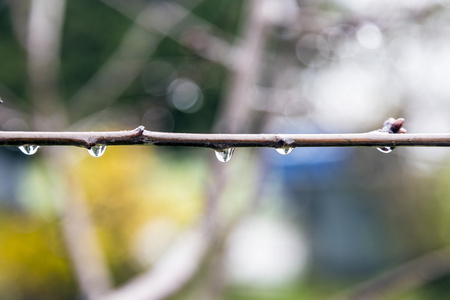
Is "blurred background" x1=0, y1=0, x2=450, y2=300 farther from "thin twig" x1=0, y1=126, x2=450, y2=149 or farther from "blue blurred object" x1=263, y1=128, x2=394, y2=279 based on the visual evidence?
"thin twig" x1=0, y1=126, x2=450, y2=149

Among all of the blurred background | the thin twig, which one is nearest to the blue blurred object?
the blurred background

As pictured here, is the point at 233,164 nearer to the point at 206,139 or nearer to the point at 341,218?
the point at 206,139

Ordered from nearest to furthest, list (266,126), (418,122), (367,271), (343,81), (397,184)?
(266,126) → (418,122) → (343,81) → (397,184) → (367,271)

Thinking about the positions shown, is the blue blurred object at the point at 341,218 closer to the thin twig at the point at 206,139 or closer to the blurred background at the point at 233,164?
the blurred background at the point at 233,164

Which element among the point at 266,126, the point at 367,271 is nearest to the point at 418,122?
the point at 266,126

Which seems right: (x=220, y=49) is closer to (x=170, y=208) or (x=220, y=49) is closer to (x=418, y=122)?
(x=418, y=122)

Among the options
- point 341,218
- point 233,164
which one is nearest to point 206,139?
point 233,164
